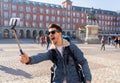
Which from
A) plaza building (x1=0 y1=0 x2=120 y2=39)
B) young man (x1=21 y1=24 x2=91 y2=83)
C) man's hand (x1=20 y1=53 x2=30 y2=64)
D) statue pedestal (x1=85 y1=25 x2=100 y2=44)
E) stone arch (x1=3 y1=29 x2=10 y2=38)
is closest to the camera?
man's hand (x1=20 y1=53 x2=30 y2=64)

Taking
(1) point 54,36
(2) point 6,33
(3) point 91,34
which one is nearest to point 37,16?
(2) point 6,33

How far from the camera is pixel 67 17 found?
89.0 m

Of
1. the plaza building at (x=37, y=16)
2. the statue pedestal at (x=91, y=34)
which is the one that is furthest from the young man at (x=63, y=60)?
the plaza building at (x=37, y=16)

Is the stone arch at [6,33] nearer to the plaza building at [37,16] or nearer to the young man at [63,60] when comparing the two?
the plaza building at [37,16]

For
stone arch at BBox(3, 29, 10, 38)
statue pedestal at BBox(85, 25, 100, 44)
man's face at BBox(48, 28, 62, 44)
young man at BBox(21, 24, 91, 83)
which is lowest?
stone arch at BBox(3, 29, 10, 38)

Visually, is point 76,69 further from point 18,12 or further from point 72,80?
point 18,12

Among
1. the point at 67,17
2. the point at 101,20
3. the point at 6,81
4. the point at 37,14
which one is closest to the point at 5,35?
the point at 37,14

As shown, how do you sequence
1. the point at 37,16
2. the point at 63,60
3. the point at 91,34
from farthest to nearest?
1. the point at 37,16
2. the point at 91,34
3. the point at 63,60

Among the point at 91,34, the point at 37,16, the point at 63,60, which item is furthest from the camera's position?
the point at 37,16

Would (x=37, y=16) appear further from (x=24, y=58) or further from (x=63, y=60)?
(x=24, y=58)

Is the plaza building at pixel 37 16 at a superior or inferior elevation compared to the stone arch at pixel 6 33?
superior

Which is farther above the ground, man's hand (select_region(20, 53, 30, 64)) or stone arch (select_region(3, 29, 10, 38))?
man's hand (select_region(20, 53, 30, 64))

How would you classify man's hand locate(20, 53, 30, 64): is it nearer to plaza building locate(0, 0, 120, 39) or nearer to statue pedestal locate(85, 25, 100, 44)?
statue pedestal locate(85, 25, 100, 44)

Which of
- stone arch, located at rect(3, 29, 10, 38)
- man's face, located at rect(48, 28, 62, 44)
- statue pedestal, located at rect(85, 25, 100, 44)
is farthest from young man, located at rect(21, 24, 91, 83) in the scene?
stone arch, located at rect(3, 29, 10, 38)
